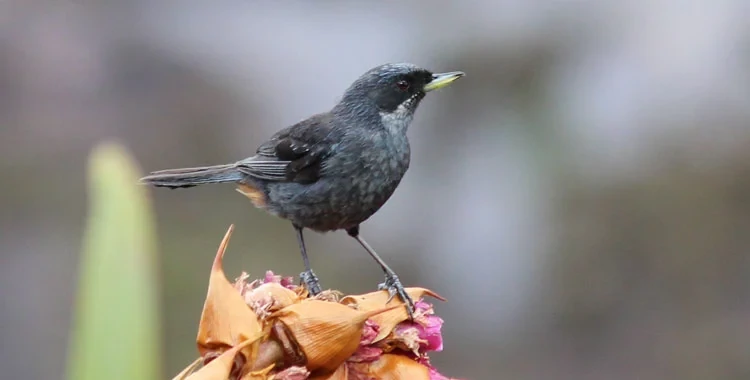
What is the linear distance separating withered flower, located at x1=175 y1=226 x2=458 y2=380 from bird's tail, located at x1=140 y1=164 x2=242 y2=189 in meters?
1.02

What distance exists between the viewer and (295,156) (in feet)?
7.73

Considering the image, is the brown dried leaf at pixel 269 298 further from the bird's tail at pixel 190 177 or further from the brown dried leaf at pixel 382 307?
the bird's tail at pixel 190 177

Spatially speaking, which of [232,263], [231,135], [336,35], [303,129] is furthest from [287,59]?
[303,129]

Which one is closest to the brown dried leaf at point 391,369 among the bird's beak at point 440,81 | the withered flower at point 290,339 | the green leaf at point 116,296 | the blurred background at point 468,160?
the withered flower at point 290,339

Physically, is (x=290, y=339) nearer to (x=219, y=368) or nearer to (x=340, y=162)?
(x=219, y=368)

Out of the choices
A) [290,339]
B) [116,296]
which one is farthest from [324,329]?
[116,296]

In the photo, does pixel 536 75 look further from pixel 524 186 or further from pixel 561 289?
pixel 561 289

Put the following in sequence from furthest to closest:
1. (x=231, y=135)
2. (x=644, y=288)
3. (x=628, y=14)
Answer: (x=628, y=14)
(x=231, y=135)
(x=644, y=288)

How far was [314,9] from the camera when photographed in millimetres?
8047

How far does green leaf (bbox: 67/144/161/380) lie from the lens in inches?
26.2

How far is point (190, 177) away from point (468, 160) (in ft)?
14.4

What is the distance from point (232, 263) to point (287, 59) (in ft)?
9.13

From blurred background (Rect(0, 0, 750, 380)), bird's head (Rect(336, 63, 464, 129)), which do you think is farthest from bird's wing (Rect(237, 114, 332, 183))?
blurred background (Rect(0, 0, 750, 380))

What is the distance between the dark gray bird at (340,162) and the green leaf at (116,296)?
4.61 feet
